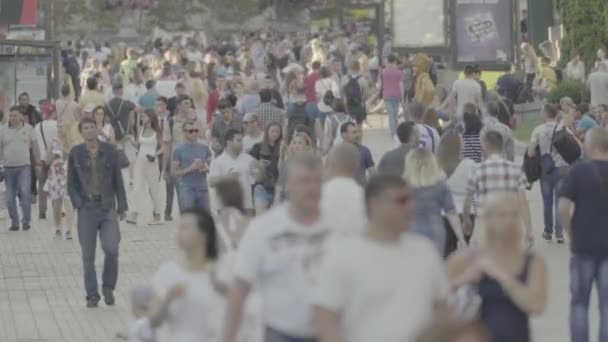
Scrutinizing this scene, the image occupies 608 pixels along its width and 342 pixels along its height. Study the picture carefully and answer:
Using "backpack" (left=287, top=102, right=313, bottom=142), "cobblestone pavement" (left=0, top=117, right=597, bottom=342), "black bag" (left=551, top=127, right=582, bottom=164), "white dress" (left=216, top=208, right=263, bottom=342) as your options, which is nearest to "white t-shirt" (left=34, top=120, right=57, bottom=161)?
"cobblestone pavement" (left=0, top=117, right=597, bottom=342)

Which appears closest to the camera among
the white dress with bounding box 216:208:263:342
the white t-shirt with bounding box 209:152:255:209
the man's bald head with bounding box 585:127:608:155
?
the white dress with bounding box 216:208:263:342

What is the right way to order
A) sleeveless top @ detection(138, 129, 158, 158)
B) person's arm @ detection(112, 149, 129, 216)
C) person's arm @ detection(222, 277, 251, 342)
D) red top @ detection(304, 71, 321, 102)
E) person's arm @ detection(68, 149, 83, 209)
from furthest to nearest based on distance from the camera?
red top @ detection(304, 71, 321, 102) < sleeveless top @ detection(138, 129, 158, 158) < person's arm @ detection(112, 149, 129, 216) < person's arm @ detection(68, 149, 83, 209) < person's arm @ detection(222, 277, 251, 342)

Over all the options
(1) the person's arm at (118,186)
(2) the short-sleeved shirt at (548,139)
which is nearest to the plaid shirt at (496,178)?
(1) the person's arm at (118,186)

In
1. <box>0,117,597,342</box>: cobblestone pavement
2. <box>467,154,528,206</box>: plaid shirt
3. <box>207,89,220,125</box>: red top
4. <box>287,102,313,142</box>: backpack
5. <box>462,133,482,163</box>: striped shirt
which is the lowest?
<box>0,117,597,342</box>: cobblestone pavement

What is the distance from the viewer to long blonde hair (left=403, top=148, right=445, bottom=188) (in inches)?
529

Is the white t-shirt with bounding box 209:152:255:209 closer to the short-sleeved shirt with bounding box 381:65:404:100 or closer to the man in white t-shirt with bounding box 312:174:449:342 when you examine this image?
the man in white t-shirt with bounding box 312:174:449:342

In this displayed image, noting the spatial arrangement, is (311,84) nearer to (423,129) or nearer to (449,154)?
(423,129)

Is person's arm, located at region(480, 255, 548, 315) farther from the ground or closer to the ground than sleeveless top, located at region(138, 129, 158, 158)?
closer to the ground

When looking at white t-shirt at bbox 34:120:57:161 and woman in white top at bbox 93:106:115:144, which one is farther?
white t-shirt at bbox 34:120:57:161

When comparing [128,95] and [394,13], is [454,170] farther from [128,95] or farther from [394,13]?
[394,13]

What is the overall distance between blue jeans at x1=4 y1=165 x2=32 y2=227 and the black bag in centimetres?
731

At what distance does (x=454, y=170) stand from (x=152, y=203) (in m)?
9.85

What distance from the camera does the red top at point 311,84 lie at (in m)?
37.1

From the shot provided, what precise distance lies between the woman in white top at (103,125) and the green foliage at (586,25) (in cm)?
1482
